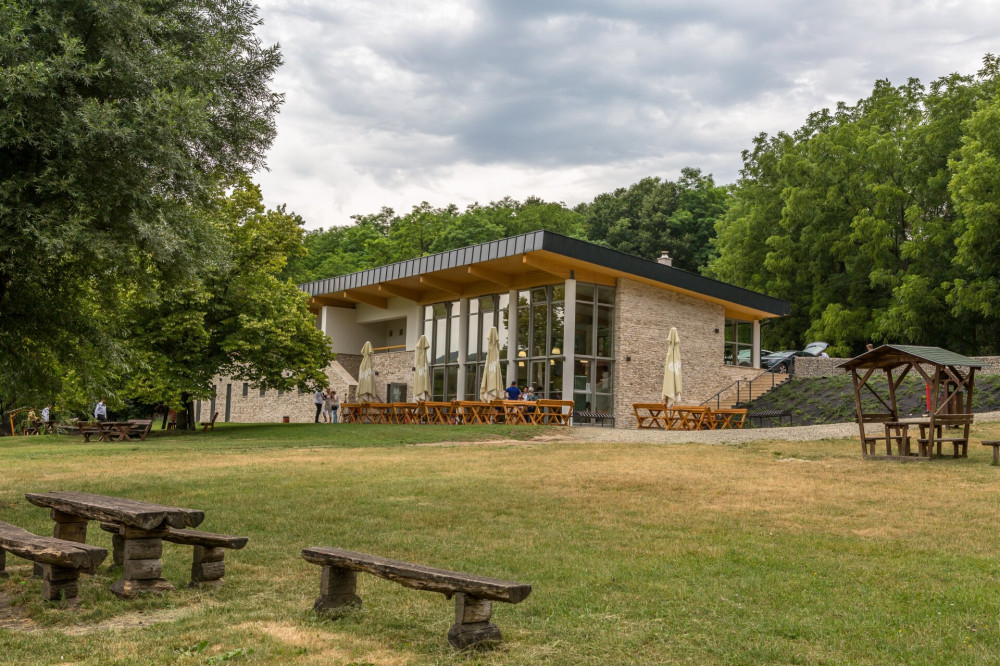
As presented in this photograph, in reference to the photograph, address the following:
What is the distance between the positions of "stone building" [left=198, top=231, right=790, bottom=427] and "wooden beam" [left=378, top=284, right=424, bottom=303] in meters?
0.06

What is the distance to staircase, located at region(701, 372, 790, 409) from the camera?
102 ft

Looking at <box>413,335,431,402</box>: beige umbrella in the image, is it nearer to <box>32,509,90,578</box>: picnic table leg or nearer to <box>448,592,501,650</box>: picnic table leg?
<box>32,509,90,578</box>: picnic table leg

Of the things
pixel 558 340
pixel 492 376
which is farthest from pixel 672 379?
pixel 492 376

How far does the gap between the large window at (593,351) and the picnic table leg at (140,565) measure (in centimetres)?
2252

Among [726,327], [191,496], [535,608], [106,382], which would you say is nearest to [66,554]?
[535,608]

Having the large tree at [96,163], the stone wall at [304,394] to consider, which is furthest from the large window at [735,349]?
the large tree at [96,163]

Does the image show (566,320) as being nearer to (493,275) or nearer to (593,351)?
(593,351)

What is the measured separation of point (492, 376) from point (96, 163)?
60.1 feet

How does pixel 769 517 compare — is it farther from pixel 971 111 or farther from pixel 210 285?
pixel 971 111

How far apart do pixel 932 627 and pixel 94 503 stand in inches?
219

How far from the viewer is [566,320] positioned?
28203 mm

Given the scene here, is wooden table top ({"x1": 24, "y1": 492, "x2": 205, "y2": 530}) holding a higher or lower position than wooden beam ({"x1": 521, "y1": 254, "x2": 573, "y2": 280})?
lower

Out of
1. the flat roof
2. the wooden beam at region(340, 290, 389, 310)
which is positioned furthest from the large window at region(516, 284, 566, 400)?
the wooden beam at region(340, 290, 389, 310)

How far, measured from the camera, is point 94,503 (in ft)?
20.8
